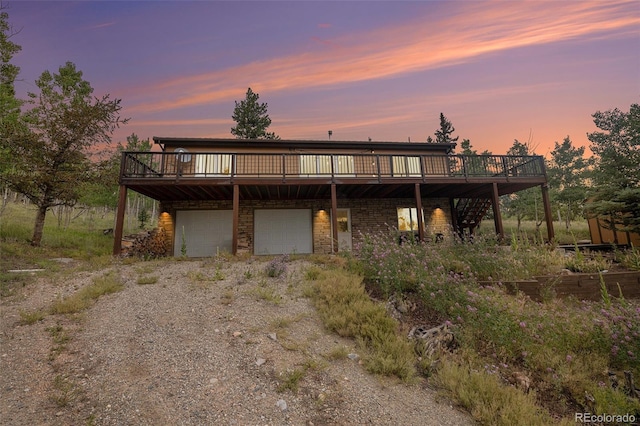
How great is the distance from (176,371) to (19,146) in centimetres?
1263

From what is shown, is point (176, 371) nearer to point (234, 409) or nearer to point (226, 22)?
point (234, 409)

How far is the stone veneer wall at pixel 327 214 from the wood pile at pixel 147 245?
A: 33cm

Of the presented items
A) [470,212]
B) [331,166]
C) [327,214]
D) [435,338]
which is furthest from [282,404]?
[470,212]

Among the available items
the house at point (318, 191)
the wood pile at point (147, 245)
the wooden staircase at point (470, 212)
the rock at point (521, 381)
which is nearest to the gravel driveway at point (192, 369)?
the rock at point (521, 381)

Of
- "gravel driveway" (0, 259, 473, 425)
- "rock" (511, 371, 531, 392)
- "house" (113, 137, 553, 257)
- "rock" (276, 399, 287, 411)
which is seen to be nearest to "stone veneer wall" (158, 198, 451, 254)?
"house" (113, 137, 553, 257)

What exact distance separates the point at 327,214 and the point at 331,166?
3.23m

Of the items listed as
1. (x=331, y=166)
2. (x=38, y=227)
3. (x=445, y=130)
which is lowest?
(x=38, y=227)

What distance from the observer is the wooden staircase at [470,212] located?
1388 cm

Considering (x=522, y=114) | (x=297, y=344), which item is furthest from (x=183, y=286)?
(x=522, y=114)

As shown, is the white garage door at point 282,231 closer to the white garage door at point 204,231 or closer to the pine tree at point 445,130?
the white garage door at point 204,231

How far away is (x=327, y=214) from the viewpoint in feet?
45.1

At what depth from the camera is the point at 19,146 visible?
10.0 m

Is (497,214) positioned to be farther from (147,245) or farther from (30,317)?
(147,245)

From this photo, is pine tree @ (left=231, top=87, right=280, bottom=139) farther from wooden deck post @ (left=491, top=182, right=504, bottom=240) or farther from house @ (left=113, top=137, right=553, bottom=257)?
wooden deck post @ (left=491, top=182, right=504, bottom=240)
